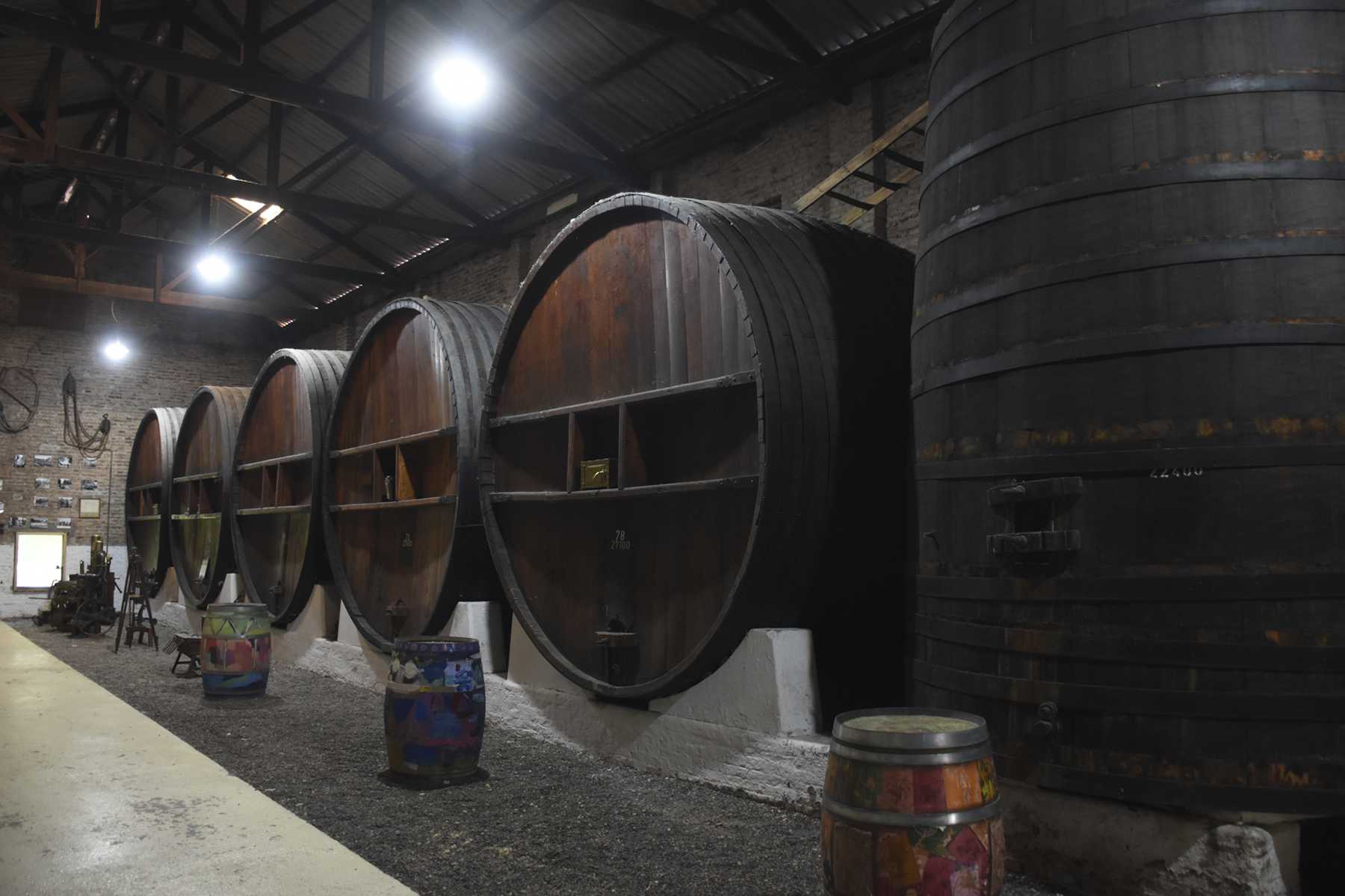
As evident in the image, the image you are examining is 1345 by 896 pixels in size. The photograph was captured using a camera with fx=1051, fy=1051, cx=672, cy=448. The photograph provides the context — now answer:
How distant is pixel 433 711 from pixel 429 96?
10.3m

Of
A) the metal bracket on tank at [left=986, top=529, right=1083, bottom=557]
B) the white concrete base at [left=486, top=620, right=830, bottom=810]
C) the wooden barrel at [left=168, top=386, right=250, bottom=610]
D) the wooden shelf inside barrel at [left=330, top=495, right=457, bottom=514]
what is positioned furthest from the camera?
the wooden barrel at [left=168, top=386, right=250, bottom=610]

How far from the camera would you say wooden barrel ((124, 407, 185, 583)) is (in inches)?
449

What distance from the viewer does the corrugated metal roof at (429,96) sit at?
32.8ft

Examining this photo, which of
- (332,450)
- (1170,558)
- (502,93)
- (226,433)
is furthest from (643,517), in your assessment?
A: (502,93)

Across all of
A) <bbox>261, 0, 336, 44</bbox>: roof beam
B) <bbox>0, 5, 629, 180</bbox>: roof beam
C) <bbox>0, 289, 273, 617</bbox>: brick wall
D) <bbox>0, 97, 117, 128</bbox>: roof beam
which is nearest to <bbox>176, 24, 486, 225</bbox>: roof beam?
<bbox>261, 0, 336, 44</bbox>: roof beam

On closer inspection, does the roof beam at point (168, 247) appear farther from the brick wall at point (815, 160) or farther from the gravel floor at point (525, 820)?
the gravel floor at point (525, 820)

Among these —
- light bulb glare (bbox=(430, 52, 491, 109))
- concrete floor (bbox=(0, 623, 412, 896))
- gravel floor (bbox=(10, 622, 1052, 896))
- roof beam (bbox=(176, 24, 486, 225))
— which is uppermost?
roof beam (bbox=(176, 24, 486, 225))

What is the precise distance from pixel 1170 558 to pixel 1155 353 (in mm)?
496

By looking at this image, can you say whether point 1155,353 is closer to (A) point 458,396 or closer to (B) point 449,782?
(B) point 449,782

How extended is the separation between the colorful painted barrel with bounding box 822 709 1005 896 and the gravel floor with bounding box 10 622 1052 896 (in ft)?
2.17

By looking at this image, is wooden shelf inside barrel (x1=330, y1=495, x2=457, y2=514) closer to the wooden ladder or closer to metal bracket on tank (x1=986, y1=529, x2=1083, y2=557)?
the wooden ladder

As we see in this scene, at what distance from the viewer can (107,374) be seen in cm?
2059

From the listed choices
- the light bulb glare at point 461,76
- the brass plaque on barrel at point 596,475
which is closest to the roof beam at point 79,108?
the light bulb glare at point 461,76

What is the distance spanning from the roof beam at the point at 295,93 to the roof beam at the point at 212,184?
9.53 ft
